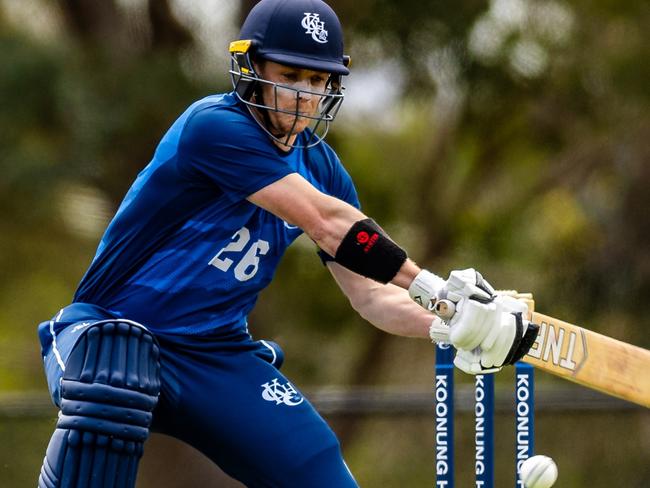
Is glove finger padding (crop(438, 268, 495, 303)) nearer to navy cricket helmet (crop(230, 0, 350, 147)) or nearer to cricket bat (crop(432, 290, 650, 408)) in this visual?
cricket bat (crop(432, 290, 650, 408))

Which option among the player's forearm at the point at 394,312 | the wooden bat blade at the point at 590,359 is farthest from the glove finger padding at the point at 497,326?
the player's forearm at the point at 394,312

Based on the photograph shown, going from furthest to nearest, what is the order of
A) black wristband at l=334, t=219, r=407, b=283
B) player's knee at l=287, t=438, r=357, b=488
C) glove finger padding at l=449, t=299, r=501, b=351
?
player's knee at l=287, t=438, r=357, b=488, black wristband at l=334, t=219, r=407, b=283, glove finger padding at l=449, t=299, r=501, b=351

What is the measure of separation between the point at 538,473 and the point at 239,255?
1.07 metres

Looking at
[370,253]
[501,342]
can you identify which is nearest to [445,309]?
[501,342]

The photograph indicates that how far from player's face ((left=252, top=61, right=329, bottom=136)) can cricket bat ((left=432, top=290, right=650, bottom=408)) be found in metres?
0.78

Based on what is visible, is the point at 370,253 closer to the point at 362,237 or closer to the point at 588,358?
the point at 362,237

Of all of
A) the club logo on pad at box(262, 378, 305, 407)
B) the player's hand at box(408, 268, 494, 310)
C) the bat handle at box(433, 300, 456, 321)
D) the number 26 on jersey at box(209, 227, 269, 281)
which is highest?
the player's hand at box(408, 268, 494, 310)

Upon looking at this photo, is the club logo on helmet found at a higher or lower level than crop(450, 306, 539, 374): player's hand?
higher

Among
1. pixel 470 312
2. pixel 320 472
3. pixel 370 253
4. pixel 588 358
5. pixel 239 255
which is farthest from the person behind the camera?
pixel 588 358

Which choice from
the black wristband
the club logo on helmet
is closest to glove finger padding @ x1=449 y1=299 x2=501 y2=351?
the black wristband

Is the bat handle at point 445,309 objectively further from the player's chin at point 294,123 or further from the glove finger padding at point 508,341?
the player's chin at point 294,123

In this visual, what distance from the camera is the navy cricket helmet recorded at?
12.0 feet

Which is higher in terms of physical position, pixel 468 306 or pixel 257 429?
pixel 468 306

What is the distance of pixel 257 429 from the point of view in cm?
361
